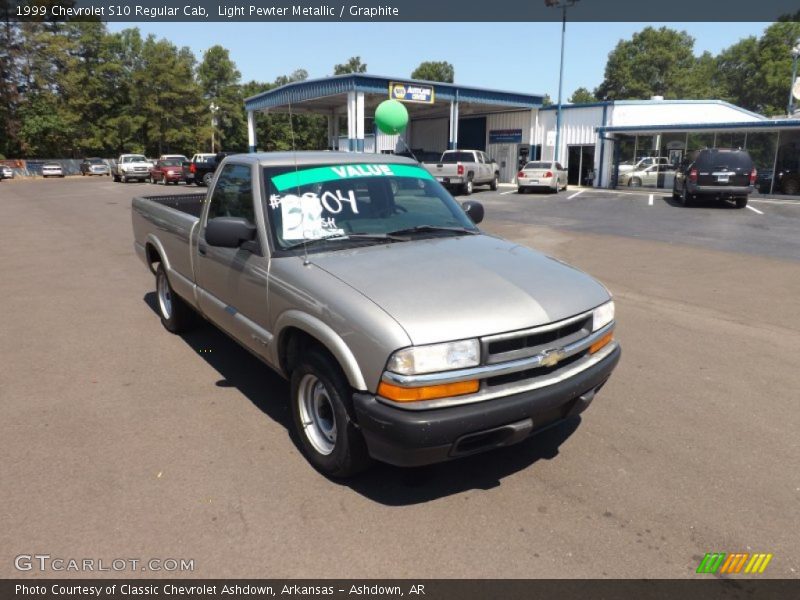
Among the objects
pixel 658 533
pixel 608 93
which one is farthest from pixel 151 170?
pixel 608 93

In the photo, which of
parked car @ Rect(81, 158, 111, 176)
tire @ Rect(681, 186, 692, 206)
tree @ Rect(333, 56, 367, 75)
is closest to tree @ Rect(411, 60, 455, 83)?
tree @ Rect(333, 56, 367, 75)

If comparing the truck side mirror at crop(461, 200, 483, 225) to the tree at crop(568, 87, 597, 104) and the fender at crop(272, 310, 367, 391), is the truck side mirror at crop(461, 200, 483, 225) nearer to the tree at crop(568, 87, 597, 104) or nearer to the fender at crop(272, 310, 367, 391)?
the fender at crop(272, 310, 367, 391)

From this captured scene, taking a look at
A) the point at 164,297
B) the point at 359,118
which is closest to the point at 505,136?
the point at 359,118

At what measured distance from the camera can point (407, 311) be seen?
278 cm

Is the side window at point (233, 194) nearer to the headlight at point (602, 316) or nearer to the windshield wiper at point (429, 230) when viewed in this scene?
A: the windshield wiper at point (429, 230)

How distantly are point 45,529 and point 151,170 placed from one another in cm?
3619

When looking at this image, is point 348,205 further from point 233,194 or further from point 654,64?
point 654,64

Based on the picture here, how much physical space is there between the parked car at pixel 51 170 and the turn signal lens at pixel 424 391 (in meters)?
56.5

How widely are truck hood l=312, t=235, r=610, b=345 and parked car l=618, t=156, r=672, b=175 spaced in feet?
99.3

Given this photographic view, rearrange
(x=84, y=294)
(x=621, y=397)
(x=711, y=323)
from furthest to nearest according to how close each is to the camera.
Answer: (x=84, y=294) < (x=711, y=323) < (x=621, y=397)

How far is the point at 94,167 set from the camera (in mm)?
52469

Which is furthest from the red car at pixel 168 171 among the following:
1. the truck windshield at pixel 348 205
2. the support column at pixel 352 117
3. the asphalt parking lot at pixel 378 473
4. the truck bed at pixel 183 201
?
the truck windshield at pixel 348 205

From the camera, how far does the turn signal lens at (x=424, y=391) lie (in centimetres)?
269

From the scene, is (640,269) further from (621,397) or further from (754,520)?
(754,520)
